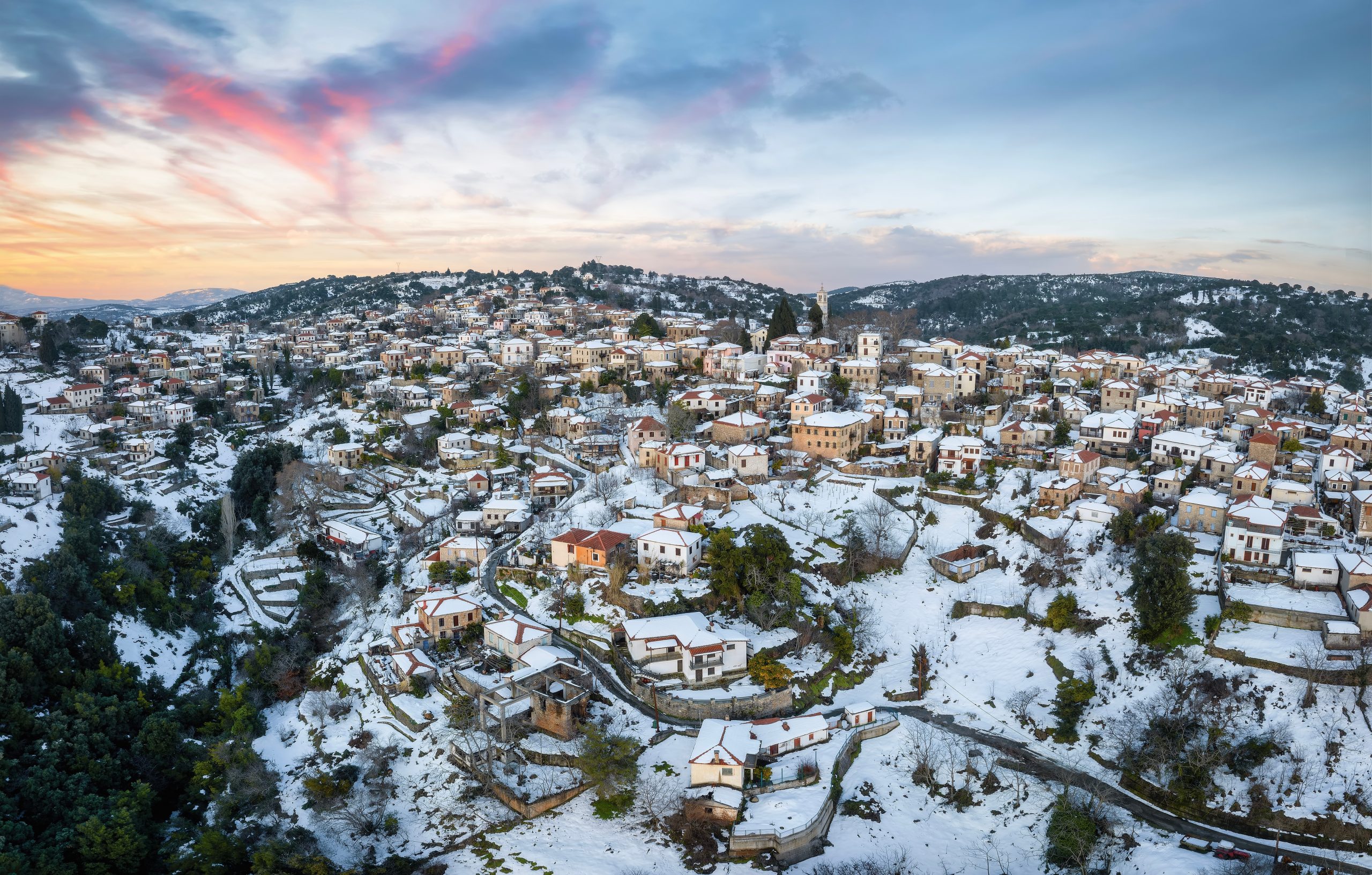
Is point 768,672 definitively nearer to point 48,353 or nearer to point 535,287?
point 48,353

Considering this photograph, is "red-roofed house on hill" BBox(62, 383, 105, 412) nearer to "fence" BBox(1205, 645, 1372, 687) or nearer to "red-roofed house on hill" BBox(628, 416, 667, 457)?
"red-roofed house on hill" BBox(628, 416, 667, 457)

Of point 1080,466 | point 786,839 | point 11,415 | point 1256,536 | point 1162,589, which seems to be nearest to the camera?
point 786,839

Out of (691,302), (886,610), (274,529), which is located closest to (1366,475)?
(886,610)

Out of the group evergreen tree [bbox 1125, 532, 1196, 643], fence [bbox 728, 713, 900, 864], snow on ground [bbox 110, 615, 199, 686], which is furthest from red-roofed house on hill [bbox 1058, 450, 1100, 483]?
snow on ground [bbox 110, 615, 199, 686]

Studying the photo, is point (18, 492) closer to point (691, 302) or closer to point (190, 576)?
point (190, 576)

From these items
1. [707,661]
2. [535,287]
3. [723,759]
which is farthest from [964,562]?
[535,287]
